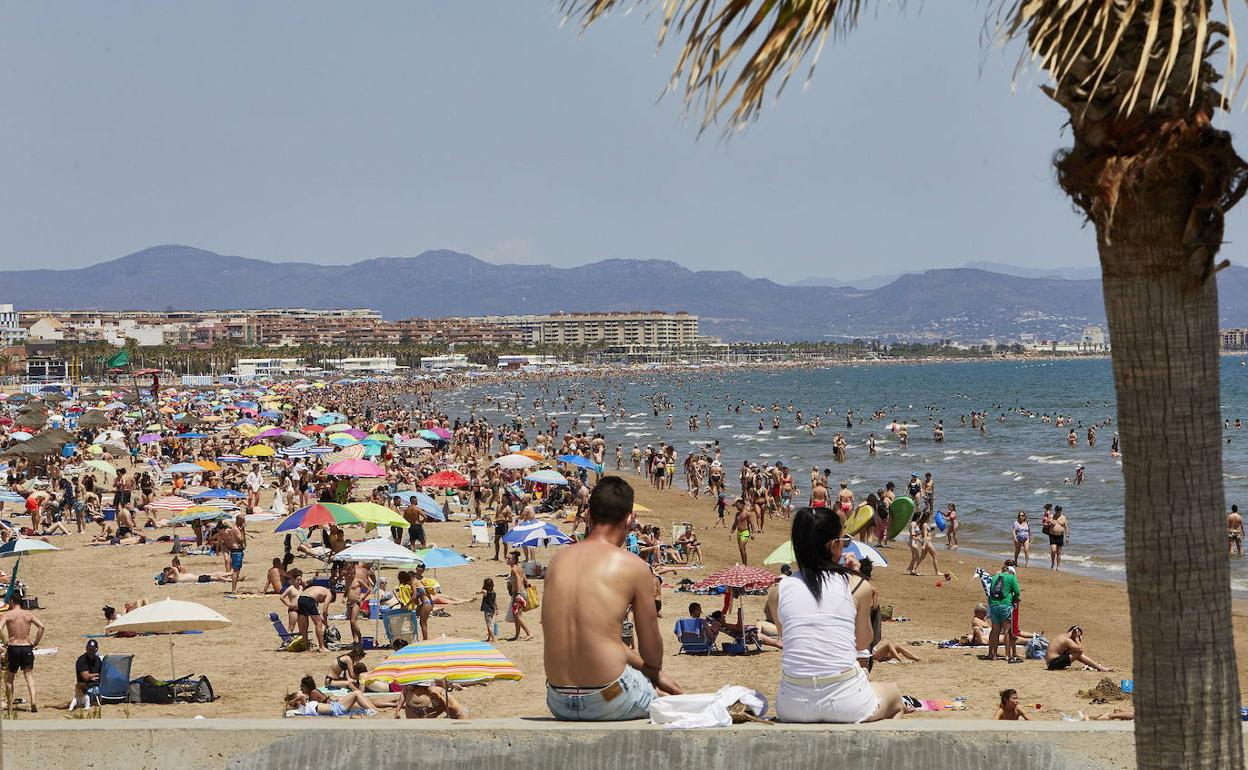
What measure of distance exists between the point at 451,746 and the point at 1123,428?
243 centimetres

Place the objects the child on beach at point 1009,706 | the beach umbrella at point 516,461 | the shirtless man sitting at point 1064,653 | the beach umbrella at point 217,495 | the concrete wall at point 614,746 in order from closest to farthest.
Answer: the concrete wall at point 614,746 → the child on beach at point 1009,706 → the shirtless man sitting at point 1064,653 → the beach umbrella at point 217,495 → the beach umbrella at point 516,461

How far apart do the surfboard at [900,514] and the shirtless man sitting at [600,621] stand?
1859 cm

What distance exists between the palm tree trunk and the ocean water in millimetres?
19163

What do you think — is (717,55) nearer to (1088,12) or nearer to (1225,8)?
Answer: (1088,12)

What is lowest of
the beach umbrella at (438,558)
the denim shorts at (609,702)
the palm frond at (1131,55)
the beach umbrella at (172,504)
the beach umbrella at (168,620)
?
the beach umbrella at (438,558)

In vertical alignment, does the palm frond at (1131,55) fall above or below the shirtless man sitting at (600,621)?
above

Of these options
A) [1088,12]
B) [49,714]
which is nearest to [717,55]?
[1088,12]

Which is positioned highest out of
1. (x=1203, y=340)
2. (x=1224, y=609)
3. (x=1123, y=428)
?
(x=1203, y=340)

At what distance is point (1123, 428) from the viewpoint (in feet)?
9.57

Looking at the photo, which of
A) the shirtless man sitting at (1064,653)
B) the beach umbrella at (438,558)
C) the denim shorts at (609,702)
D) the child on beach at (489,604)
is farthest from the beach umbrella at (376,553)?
A: the denim shorts at (609,702)

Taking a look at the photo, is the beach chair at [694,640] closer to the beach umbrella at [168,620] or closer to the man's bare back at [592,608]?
the beach umbrella at [168,620]

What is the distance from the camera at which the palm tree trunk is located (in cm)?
280

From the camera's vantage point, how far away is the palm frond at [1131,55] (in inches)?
105

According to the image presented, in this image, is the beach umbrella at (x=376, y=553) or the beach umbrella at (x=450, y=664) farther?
the beach umbrella at (x=376, y=553)
